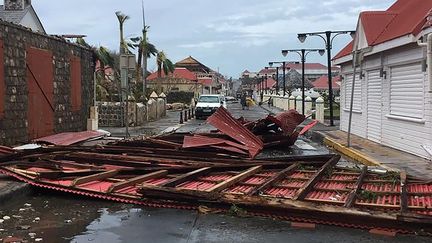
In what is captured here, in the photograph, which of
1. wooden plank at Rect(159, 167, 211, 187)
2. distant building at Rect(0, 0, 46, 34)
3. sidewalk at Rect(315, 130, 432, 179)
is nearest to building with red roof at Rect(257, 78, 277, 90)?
distant building at Rect(0, 0, 46, 34)

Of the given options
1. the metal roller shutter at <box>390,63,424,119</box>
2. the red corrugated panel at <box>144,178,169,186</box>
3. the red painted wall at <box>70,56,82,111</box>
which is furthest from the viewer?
the red painted wall at <box>70,56,82,111</box>

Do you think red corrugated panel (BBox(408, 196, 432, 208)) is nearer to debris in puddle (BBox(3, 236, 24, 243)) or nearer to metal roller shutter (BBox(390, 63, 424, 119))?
debris in puddle (BBox(3, 236, 24, 243))

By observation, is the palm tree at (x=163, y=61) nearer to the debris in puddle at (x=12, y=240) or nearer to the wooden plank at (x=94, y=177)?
the wooden plank at (x=94, y=177)

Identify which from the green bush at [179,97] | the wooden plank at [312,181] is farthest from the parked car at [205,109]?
the green bush at [179,97]

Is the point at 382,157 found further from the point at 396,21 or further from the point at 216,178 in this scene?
the point at 216,178

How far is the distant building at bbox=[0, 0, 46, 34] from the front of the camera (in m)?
37.4

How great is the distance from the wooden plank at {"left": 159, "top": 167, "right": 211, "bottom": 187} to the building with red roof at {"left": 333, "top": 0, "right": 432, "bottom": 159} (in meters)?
4.82

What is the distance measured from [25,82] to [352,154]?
30.8 feet

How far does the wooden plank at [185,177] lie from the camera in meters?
8.41

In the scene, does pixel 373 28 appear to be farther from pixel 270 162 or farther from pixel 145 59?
pixel 145 59

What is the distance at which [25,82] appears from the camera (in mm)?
14719

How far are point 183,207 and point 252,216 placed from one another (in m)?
1.09

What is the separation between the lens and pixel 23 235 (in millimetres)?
6402

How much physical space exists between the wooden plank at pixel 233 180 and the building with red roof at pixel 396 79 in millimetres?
3964
